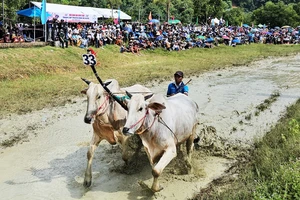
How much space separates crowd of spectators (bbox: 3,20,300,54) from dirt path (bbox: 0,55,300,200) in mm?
9090

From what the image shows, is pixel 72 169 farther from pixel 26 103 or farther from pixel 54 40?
pixel 54 40

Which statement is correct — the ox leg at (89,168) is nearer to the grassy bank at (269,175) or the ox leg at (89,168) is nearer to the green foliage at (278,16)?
the grassy bank at (269,175)

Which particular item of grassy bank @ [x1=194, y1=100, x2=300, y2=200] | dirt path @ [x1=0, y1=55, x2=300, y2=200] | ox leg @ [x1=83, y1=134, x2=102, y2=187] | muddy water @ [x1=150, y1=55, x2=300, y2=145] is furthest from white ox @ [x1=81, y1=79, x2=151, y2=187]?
muddy water @ [x1=150, y1=55, x2=300, y2=145]

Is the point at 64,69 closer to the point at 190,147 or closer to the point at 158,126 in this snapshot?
the point at 190,147

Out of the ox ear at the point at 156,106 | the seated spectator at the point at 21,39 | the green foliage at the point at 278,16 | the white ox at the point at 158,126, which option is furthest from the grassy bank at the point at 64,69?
the green foliage at the point at 278,16

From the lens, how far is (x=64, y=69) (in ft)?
63.2

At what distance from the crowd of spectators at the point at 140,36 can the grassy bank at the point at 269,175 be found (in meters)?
16.4

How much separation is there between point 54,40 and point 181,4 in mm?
34605

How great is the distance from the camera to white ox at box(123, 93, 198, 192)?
5.86 meters

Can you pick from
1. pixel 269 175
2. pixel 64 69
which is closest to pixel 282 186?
pixel 269 175

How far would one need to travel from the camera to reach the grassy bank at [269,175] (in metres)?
5.29

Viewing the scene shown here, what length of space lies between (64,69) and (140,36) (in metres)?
10.4

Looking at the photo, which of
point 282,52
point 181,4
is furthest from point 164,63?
point 181,4

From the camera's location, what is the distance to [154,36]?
100 feet
